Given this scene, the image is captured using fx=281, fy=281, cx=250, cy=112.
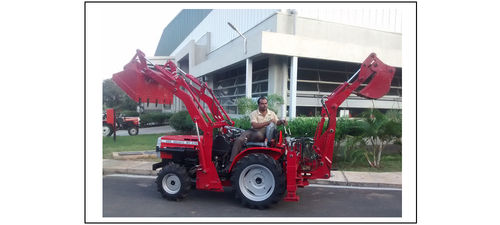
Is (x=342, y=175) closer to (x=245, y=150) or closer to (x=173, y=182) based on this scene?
(x=245, y=150)

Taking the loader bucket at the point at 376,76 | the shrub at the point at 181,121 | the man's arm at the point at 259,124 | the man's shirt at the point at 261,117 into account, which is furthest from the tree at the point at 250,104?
the loader bucket at the point at 376,76

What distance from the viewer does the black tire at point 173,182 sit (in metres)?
4.45

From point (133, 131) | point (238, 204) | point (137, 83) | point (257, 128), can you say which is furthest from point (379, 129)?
point (133, 131)

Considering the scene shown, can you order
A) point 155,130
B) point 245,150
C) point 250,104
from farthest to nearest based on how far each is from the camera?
point 155,130, point 250,104, point 245,150

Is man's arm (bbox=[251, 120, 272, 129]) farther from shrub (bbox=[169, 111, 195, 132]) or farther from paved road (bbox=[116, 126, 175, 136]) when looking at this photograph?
paved road (bbox=[116, 126, 175, 136])

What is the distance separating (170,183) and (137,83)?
5.57 ft

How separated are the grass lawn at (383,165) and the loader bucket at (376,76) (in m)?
3.26

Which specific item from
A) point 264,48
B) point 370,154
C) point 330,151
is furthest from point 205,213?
point 264,48

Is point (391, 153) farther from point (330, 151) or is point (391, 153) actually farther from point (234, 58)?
point (234, 58)

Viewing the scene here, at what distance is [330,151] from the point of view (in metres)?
4.37

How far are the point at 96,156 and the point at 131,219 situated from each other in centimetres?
105

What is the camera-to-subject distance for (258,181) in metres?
4.38

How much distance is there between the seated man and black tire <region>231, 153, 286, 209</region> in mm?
275

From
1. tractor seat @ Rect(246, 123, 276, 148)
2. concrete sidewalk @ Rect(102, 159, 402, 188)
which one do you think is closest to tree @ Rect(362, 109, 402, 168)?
concrete sidewalk @ Rect(102, 159, 402, 188)
